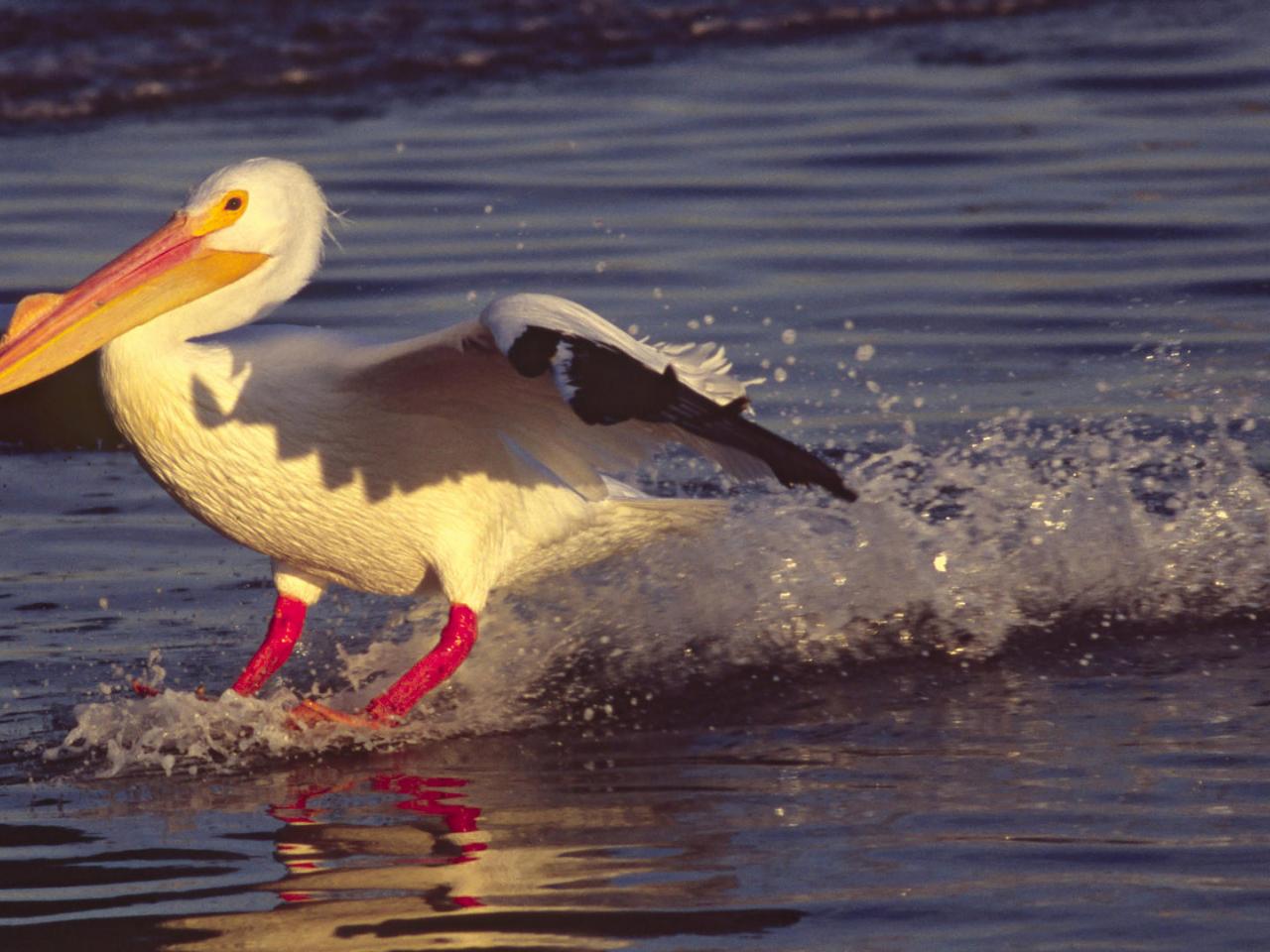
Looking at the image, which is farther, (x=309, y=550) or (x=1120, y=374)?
(x=1120, y=374)

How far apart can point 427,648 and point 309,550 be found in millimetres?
672

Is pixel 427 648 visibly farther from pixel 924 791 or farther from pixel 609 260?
pixel 609 260

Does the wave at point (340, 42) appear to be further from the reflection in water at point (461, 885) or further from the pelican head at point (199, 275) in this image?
the reflection in water at point (461, 885)

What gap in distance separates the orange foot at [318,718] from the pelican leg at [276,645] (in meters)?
0.27

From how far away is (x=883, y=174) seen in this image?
1038 centimetres

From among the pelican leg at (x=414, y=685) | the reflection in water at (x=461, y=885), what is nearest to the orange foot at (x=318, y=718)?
the pelican leg at (x=414, y=685)

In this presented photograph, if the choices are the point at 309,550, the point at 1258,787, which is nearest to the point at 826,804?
the point at 1258,787

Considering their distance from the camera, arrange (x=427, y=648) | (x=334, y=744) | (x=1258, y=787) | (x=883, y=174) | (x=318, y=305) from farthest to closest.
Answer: (x=883, y=174), (x=318, y=305), (x=427, y=648), (x=334, y=744), (x=1258, y=787)

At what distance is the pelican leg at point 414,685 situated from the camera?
4.91m

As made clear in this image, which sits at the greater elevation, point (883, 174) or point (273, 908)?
point (883, 174)

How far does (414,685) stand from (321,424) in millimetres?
620

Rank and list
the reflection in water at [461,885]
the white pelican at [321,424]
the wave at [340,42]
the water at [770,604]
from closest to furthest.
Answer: the reflection in water at [461,885], the water at [770,604], the white pelican at [321,424], the wave at [340,42]

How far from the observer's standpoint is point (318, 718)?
4.91m

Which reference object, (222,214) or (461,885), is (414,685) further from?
(461,885)
